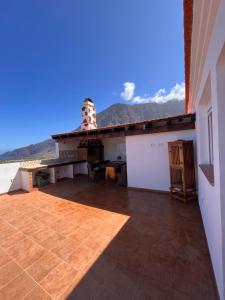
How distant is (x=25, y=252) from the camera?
2205 millimetres

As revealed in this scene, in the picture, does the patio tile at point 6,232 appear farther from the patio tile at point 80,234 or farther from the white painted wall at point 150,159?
the white painted wall at point 150,159

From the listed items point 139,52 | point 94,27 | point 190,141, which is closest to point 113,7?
point 94,27

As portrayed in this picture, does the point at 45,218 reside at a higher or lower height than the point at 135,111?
lower

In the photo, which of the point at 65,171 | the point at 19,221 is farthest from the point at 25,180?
the point at 19,221

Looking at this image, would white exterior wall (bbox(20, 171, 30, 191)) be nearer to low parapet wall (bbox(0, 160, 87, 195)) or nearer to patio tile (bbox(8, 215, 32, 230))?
low parapet wall (bbox(0, 160, 87, 195))

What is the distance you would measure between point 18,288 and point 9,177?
203 inches

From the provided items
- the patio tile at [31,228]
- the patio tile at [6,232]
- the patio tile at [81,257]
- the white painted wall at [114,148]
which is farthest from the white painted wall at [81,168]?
the patio tile at [81,257]

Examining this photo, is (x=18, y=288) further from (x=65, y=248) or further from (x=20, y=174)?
(x=20, y=174)

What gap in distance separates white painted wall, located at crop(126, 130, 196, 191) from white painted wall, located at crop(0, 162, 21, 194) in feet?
16.1

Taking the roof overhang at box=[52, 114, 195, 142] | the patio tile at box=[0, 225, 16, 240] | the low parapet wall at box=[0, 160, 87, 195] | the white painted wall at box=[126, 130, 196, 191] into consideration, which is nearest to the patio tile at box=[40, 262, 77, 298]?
the patio tile at box=[0, 225, 16, 240]

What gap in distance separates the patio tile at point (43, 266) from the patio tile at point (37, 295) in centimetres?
13

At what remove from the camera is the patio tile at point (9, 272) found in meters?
1.71

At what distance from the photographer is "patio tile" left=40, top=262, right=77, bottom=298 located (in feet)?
5.02

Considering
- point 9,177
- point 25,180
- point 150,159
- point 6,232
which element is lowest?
point 6,232
